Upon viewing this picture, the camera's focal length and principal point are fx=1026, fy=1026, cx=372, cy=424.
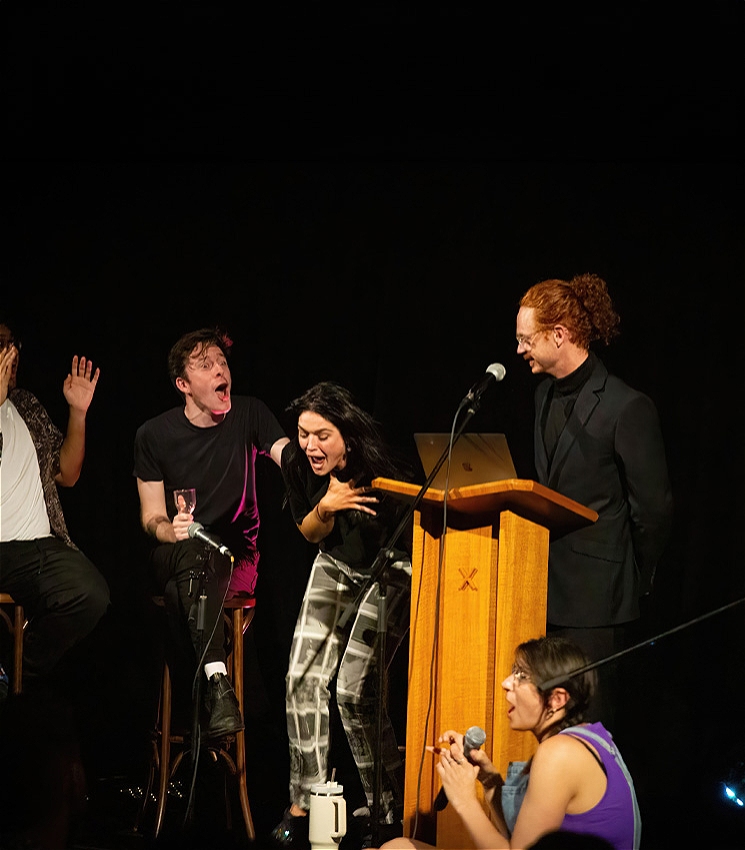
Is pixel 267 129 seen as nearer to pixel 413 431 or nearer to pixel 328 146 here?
pixel 328 146

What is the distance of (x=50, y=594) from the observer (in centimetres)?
500

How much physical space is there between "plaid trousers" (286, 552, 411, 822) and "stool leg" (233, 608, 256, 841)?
0.70ft

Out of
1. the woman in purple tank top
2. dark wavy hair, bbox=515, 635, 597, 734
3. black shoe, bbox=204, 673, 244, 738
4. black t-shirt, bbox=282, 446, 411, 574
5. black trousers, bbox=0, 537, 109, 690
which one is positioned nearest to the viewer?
the woman in purple tank top

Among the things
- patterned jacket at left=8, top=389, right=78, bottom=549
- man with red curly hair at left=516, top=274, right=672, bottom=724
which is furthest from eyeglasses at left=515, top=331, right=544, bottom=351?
patterned jacket at left=8, top=389, right=78, bottom=549

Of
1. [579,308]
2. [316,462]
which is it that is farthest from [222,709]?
[579,308]

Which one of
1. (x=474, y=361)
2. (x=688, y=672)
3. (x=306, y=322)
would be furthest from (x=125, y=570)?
(x=688, y=672)

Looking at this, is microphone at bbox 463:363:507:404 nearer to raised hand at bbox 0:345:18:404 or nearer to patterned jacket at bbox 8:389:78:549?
patterned jacket at bbox 8:389:78:549

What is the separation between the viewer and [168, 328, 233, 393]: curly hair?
5070mm

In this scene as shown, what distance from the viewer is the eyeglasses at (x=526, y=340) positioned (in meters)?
4.81

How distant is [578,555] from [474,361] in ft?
3.41

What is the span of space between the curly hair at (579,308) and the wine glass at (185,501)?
1.85 m

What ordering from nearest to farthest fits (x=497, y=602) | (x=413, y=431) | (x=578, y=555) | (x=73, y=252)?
(x=497, y=602), (x=578, y=555), (x=413, y=431), (x=73, y=252)

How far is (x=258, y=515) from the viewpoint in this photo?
4.96m

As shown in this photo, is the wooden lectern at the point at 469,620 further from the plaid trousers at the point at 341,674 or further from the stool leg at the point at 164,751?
the stool leg at the point at 164,751
